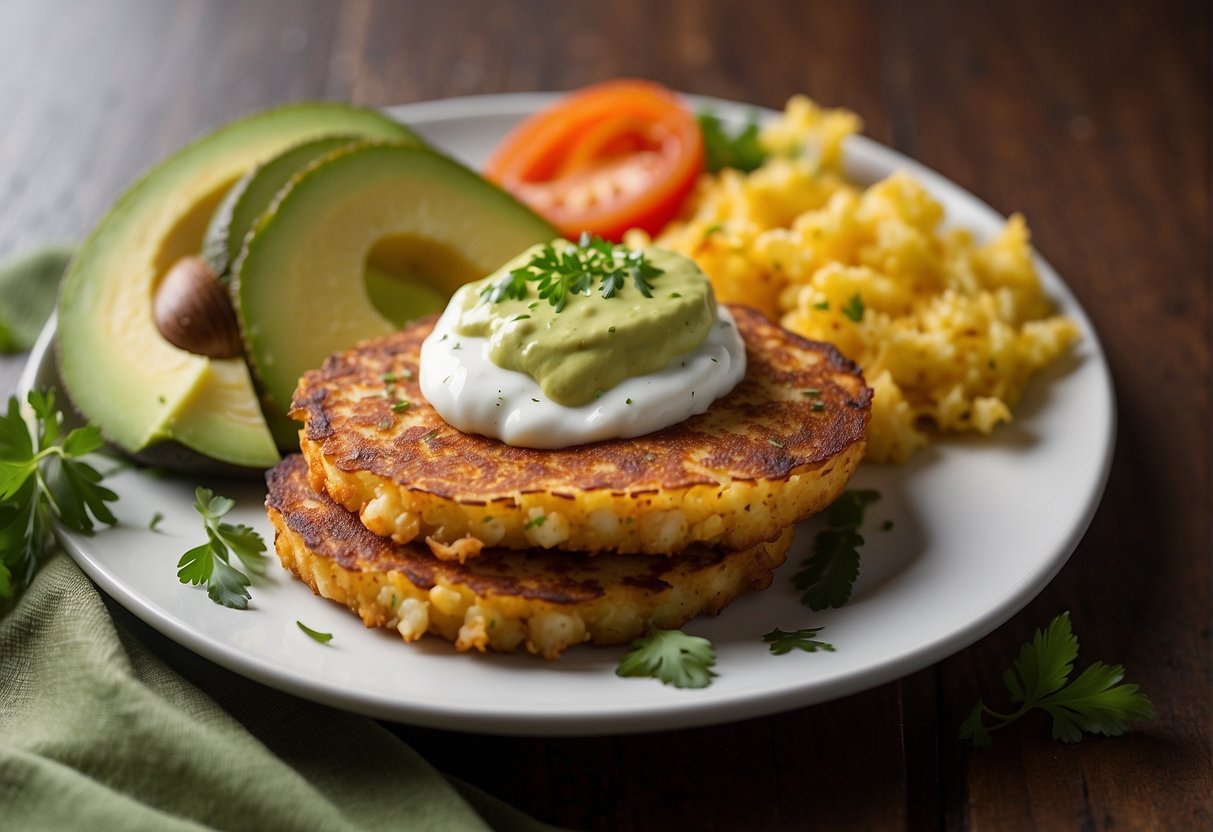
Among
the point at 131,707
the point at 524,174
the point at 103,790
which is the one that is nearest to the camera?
the point at 103,790

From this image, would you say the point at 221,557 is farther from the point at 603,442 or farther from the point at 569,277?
the point at 569,277

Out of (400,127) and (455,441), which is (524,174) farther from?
(455,441)

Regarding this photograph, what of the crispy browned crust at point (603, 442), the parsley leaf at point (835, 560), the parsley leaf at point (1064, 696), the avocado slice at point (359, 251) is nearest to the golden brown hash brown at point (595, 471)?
the crispy browned crust at point (603, 442)

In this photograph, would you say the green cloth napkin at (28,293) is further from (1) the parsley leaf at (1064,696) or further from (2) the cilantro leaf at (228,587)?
(1) the parsley leaf at (1064,696)

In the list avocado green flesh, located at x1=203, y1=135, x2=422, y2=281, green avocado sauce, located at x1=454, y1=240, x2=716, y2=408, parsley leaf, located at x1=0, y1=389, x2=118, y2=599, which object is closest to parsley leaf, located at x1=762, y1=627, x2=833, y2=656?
green avocado sauce, located at x1=454, y1=240, x2=716, y2=408

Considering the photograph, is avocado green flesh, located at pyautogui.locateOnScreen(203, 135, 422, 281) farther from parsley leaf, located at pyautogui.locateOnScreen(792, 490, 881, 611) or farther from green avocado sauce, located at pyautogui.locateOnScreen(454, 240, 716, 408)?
parsley leaf, located at pyautogui.locateOnScreen(792, 490, 881, 611)

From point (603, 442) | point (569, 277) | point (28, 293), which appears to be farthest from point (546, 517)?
point (28, 293)

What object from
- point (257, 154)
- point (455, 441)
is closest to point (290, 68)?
point (257, 154)
